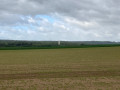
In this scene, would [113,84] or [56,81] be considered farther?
[56,81]

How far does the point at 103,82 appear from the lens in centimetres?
1145

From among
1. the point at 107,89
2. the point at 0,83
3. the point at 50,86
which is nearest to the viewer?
the point at 107,89

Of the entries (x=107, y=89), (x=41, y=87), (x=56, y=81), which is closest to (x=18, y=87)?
(x=41, y=87)

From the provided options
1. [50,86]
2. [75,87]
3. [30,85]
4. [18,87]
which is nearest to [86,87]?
[75,87]

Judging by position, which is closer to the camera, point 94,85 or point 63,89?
point 63,89

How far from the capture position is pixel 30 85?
1070 cm

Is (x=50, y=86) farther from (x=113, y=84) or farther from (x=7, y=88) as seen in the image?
(x=113, y=84)

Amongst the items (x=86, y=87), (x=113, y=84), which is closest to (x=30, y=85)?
(x=86, y=87)

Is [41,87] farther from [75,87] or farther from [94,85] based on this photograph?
[94,85]

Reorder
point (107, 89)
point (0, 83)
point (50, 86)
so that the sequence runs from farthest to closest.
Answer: point (0, 83) → point (50, 86) → point (107, 89)

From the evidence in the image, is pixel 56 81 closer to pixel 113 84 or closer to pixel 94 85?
pixel 94 85

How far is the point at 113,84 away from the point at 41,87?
16.3 feet

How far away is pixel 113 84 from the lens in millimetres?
10930

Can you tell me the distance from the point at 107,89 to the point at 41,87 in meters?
4.21
